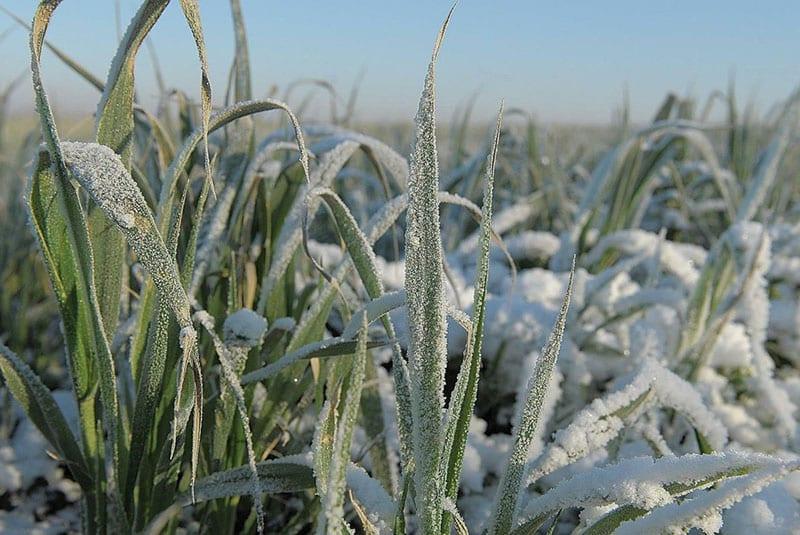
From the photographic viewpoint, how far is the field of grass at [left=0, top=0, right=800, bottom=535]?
505mm

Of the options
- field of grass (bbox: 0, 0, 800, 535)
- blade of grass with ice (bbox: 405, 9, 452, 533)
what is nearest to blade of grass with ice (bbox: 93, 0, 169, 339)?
field of grass (bbox: 0, 0, 800, 535)

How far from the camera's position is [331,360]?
2.32 feet

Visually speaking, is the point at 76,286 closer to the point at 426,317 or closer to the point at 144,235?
the point at 144,235

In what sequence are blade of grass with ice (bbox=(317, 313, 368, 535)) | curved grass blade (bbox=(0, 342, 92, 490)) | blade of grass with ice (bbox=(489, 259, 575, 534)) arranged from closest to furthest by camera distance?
blade of grass with ice (bbox=(317, 313, 368, 535)), blade of grass with ice (bbox=(489, 259, 575, 534)), curved grass blade (bbox=(0, 342, 92, 490))

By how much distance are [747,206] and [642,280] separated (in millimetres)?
293

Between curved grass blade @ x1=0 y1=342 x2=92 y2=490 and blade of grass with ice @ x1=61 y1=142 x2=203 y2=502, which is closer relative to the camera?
blade of grass with ice @ x1=61 y1=142 x2=203 y2=502

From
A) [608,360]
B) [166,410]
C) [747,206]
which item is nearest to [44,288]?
[166,410]

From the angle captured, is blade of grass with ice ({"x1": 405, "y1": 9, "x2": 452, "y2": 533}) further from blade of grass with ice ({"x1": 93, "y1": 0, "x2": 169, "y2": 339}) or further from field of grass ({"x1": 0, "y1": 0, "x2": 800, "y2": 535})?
blade of grass with ice ({"x1": 93, "y1": 0, "x2": 169, "y2": 339})

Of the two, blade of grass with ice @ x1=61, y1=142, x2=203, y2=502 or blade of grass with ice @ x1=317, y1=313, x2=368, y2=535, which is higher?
blade of grass with ice @ x1=61, y1=142, x2=203, y2=502

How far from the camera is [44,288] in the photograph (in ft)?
5.05

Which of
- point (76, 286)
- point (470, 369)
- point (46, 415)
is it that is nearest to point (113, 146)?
point (76, 286)

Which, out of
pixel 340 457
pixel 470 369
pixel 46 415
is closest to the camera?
pixel 340 457

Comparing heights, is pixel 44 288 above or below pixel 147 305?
below

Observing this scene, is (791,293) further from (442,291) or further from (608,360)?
(442,291)
